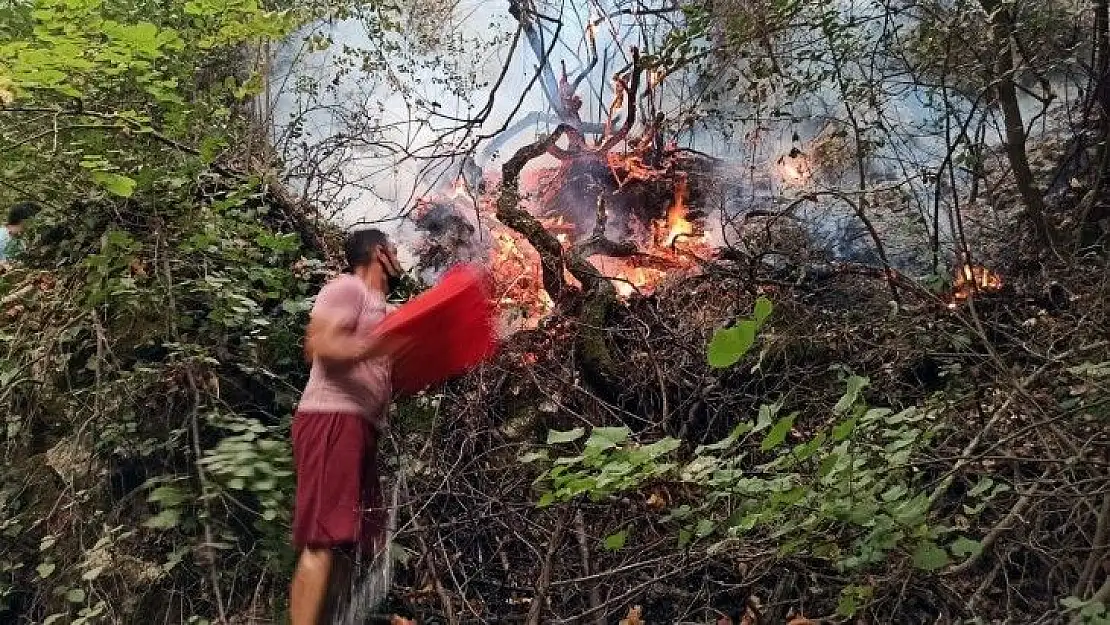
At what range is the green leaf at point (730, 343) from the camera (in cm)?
173

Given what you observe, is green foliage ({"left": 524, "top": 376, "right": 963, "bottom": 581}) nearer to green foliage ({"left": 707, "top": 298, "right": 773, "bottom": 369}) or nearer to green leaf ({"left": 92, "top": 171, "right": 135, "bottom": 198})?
green foliage ({"left": 707, "top": 298, "right": 773, "bottom": 369})

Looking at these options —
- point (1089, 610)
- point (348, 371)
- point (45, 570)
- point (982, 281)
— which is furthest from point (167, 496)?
point (982, 281)

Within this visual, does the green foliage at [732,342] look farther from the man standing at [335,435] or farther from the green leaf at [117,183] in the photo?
the green leaf at [117,183]

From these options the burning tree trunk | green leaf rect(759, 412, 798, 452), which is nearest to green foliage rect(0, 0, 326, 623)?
the burning tree trunk

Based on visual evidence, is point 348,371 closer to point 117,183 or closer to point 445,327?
point 445,327

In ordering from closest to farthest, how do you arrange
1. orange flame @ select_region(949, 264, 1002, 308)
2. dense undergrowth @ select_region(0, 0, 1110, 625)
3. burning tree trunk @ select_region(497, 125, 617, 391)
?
dense undergrowth @ select_region(0, 0, 1110, 625) < orange flame @ select_region(949, 264, 1002, 308) < burning tree trunk @ select_region(497, 125, 617, 391)

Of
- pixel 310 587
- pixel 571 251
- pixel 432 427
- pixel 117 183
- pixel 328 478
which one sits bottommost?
pixel 310 587

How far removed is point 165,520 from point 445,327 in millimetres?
1599

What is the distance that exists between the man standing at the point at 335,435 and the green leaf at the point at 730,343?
1193mm

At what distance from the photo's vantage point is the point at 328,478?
259 cm

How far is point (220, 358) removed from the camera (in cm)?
396

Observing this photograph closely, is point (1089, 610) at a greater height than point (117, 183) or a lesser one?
lesser

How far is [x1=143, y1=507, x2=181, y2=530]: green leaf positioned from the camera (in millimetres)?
3252


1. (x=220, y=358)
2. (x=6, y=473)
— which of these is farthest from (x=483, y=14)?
(x=6, y=473)
